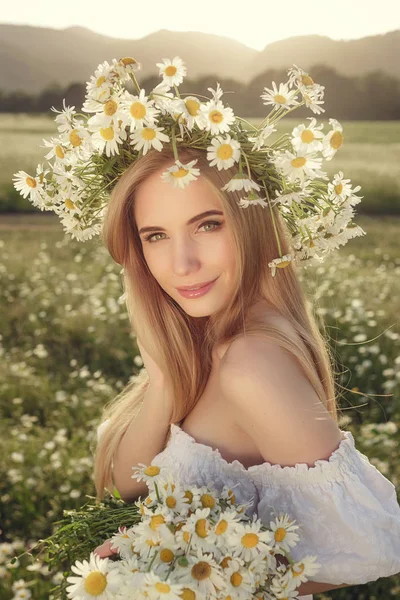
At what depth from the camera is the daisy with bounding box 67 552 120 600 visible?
5.56 ft

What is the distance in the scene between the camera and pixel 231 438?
2248 millimetres

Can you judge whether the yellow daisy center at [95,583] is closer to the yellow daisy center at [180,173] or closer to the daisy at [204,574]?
the daisy at [204,574]

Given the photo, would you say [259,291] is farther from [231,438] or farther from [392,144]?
[392,144]

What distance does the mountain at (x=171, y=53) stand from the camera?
617 inches

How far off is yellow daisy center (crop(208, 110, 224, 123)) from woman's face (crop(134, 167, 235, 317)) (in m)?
0.20

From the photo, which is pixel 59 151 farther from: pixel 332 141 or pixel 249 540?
pixel 249 540

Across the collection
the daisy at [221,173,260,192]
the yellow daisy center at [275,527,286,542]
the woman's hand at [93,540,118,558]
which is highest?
the daisy at [221,173,260,192]

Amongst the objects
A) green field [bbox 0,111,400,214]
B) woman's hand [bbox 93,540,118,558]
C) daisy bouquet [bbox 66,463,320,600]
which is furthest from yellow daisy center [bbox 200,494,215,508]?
green field [bbox 0,111,400,214]

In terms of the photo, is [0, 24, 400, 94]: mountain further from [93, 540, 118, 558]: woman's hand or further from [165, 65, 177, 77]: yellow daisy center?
[93, 540, 118, 558]: woman's hand

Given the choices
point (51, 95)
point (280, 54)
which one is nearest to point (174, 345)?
point (280, 54)

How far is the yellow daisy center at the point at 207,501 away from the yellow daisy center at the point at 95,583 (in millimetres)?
297

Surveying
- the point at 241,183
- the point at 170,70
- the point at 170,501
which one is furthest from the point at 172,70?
the point at 170,501

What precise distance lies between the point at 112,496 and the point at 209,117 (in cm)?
133

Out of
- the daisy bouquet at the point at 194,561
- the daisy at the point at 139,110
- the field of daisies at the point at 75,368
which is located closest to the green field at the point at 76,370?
the field of daisies at the point at 75,368
